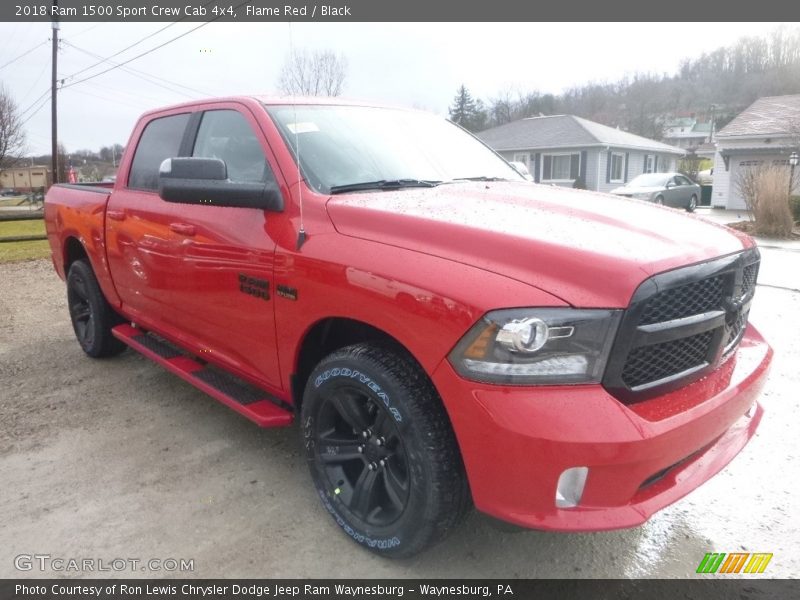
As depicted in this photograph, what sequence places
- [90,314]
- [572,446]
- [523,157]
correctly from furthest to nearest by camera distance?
1. [523,157]
2. [90,314]
3. [572,446]

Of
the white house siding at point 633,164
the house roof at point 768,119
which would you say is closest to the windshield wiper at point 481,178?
the house roof at point 768,119

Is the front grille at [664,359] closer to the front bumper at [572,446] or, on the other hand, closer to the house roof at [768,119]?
the front bumper at [572,446]

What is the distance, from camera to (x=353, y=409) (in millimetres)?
2520

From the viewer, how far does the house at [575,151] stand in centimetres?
3039

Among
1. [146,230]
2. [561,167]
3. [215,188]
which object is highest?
[561,167]

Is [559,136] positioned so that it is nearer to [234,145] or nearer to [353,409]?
[234,145]

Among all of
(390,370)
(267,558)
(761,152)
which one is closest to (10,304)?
(267,558)

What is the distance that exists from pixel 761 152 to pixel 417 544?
2708 centimetres

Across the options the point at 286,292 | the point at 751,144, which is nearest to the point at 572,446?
the point at 286,292

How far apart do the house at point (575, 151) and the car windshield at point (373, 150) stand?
2807 centimetres

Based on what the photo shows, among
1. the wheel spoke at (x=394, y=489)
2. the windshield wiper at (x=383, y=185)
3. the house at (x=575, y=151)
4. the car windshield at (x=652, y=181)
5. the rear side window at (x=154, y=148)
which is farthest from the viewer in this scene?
the house at (x=575, y=151)

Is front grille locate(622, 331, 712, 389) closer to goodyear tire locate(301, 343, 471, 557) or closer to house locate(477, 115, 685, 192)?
goodyear tire locate(301, 343, 471, 557)

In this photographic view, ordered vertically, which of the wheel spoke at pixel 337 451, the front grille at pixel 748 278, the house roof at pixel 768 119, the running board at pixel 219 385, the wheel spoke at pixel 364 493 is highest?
the house roof at pixel 768 119

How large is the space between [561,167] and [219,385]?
30878mm
